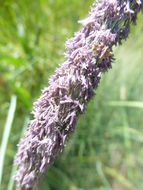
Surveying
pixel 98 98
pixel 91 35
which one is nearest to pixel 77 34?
pixel 91 35

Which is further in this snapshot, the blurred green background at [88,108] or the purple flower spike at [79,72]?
the blurred green background at [88,108]

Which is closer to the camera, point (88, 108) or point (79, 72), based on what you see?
point (79, 72)

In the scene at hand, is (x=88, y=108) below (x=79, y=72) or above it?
Result: above

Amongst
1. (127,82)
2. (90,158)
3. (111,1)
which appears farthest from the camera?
(127,82)

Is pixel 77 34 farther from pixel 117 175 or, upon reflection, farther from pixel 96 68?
pixel 117 175

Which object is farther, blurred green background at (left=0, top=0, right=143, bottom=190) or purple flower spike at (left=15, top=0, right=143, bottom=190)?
blurred green background at (left=0, top=0, right=143, bottom=190)
